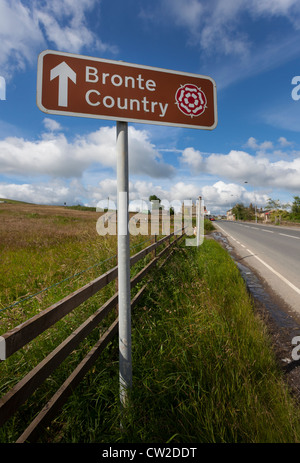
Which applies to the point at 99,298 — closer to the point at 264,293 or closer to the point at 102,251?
the point at 102,251

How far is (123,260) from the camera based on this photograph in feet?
5.32

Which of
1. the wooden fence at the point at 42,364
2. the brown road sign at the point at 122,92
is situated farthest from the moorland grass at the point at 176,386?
the brown road sign at the point at 122,92

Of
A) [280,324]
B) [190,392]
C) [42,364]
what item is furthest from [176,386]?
[280,324]

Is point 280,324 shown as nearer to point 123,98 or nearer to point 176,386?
point 176,386

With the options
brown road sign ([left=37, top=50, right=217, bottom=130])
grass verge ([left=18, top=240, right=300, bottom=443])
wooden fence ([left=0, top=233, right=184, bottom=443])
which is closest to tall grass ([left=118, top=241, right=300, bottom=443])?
grass verge ([left=18, top=240, right=300, bottom=443])

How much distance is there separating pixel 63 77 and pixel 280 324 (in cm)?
440

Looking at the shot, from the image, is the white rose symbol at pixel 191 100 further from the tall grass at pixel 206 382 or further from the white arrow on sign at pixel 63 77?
the tall grass at pixel 206 382

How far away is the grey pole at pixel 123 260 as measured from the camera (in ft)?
5.14

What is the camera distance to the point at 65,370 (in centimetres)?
218

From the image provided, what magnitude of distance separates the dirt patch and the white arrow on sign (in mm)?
3025

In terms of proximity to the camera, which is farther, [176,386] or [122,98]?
[176,386]

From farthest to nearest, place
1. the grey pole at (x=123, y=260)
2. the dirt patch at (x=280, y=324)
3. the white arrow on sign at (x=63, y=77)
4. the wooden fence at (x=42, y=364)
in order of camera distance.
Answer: the dirt patch at (x=280, y=324) → the grey pole at (x=123, y=260) → the white arrow on sign at (x=63, y=77) → the wooden fence at (x=42, y=364)
